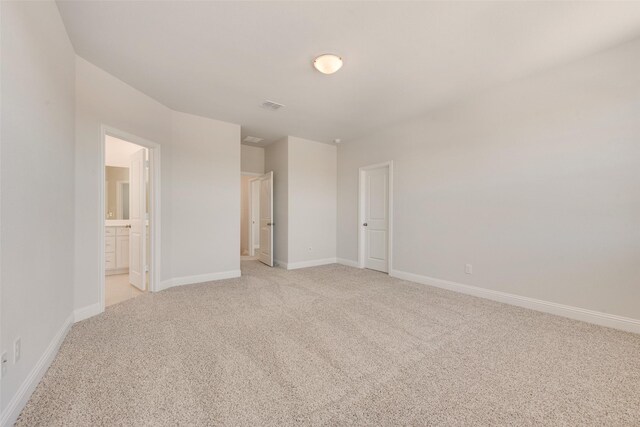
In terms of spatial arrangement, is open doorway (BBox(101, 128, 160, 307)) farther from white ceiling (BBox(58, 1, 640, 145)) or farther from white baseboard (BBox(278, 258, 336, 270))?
white baseboard (BBox(278, 258, 336, 270))

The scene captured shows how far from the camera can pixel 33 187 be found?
1.64 m

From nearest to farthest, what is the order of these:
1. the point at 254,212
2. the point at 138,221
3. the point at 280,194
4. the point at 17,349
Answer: the point at 17,349 → the point at 138,221 → the point at 280,194 → the point at 254,212

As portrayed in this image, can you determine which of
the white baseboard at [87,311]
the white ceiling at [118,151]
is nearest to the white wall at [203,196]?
the white ceiling at [118,151]

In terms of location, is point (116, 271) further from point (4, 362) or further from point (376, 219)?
point (376, 219)

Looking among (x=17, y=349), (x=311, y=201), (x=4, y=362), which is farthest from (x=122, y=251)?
(x=4, y=362)

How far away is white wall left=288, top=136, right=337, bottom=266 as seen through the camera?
527cm

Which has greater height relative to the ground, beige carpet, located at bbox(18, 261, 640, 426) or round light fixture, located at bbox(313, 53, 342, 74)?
round light fixture, located at bbox(313, 53, 342, 74)

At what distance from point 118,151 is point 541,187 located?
22.1 feet

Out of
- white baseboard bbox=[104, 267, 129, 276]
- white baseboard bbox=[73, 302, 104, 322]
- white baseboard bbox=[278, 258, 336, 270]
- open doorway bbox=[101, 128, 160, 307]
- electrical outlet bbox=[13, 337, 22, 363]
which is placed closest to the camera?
electrical outlet bbox=[13, 337, 22, 363]

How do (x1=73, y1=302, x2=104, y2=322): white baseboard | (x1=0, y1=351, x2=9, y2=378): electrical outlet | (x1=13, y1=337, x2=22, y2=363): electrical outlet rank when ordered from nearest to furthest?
(x1=0, y1=351, x2=9, y2=378): electrical outlet, (x1=13, y1=337, x2=22, y2=363): electrical outlet, (x1=73, y1=302, x2=104, y2=322): white baseboard

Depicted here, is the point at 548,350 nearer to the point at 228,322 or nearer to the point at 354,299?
the point at 354,299

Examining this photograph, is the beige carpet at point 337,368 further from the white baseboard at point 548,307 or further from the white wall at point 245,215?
the white wall at point 245,215

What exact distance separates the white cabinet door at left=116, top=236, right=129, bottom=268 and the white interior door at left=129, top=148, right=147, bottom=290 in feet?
3.70

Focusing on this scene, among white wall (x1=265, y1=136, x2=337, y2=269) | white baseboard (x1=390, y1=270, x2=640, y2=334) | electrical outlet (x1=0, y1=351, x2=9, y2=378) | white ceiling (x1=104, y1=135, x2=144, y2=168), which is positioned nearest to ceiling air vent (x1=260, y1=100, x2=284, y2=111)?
white wall (x1=265, y1=136, x2=337, y2=269)
